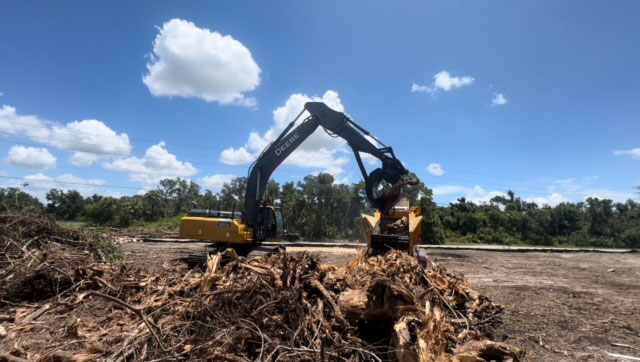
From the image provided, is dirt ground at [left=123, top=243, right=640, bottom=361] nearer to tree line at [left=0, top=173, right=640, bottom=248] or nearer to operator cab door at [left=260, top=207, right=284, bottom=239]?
operator cab door at [left=260, top=207, right=284, bottom=239]

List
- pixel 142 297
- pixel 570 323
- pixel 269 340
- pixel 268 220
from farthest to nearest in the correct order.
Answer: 1. pixel 268 220
2. pixel 570 323
3. pixel 142 297
4. pixel 269 340

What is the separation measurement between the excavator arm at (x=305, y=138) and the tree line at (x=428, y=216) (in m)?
12.5

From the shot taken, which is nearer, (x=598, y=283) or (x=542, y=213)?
(x=598, y=283)

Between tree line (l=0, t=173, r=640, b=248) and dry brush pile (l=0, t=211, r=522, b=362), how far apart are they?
18462 mm

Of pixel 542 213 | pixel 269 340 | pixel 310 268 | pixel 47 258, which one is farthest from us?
pixel 542 213

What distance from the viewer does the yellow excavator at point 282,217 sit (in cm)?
967

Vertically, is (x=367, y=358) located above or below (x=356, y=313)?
below

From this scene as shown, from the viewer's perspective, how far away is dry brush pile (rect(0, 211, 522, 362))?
3342mm

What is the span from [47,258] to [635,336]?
970 centimetres

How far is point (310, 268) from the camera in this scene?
469cm

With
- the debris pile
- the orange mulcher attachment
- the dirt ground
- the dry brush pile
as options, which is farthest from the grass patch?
the dirt ground

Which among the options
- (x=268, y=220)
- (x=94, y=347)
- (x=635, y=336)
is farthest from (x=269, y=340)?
(x=268, y=220)

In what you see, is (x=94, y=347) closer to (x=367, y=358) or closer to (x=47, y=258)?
(x=367, y=358)

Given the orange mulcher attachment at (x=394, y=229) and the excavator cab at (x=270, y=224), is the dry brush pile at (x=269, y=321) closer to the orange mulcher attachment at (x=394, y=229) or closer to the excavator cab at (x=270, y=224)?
the orange mulcher attachment at (x=394, y=229)
